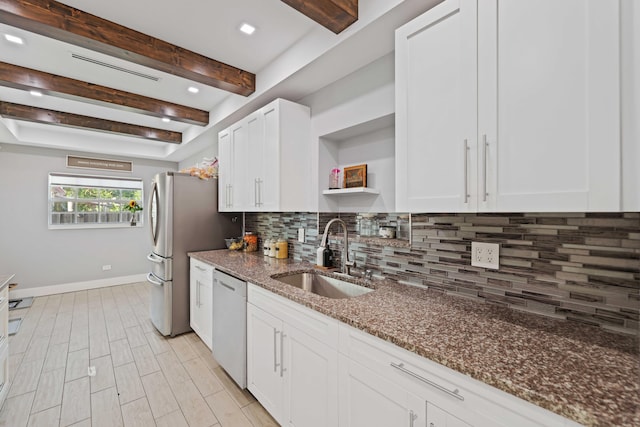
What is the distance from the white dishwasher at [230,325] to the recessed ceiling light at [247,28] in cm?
183

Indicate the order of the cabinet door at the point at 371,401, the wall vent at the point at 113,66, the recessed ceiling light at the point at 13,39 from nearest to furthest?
the cabinet door at the point at 371,401
the recessed ceiling light at the point at 13,39
the wall vent at the point at 113,66

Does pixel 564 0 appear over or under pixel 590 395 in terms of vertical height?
over

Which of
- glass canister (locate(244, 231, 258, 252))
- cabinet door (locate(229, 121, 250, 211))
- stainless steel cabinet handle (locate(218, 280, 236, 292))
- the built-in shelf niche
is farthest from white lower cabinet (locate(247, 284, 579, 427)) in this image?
glass canister (locate(244, 231, 258, 252))

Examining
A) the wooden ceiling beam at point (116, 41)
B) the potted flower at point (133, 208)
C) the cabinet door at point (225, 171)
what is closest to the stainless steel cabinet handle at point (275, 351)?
the cabinet door at point (225, 171)

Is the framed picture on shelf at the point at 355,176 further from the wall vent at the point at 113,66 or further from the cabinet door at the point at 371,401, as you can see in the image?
the wall vent at the point at 113,66

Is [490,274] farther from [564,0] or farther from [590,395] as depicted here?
[564,0]

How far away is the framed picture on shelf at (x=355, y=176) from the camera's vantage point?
7.25ft

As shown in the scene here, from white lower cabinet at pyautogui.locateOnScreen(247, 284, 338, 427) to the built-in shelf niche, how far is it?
0.98 meters

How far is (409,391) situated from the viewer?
1031 millimetres

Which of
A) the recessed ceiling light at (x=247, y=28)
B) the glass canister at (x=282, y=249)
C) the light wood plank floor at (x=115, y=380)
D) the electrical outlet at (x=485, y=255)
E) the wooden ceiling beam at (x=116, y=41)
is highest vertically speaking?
the recessed ceiling light at (x=247, y=28)

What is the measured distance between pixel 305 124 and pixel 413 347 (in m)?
2.03

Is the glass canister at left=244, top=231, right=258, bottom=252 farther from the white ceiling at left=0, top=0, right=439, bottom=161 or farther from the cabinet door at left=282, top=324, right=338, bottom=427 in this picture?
the cabinet door at left=282, top=324, right=338, bottom=427

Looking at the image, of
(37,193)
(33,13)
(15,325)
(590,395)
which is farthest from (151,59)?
(37,193)

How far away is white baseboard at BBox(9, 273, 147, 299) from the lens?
4.42 metres
